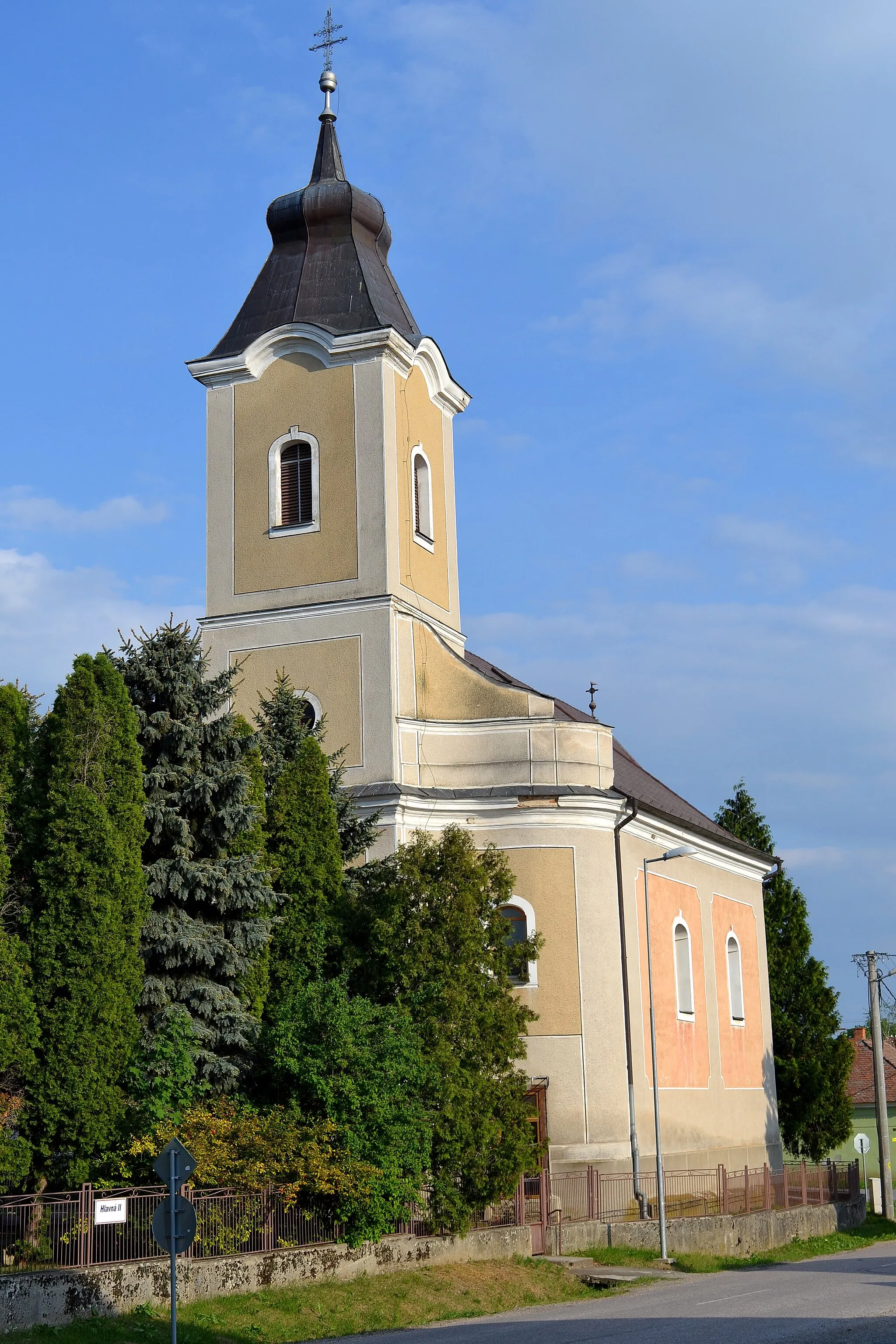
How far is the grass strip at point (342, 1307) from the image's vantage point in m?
16.1

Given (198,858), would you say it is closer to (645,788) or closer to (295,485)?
(295,485)

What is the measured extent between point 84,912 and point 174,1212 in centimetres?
634

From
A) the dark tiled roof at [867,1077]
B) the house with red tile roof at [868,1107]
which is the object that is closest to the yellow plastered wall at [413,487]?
the dark tiled roof at [867,1077]

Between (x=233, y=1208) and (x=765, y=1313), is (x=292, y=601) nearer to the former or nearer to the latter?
(x=233, y=1208)

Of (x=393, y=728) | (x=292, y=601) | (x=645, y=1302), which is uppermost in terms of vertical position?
(x=292, y=601)

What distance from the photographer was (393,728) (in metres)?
28.3

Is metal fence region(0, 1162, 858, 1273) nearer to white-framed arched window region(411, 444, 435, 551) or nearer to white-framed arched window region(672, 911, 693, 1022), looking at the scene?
white-framed arched window region(672, 911, 693, 1022)

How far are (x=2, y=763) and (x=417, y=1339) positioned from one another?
9139 mm

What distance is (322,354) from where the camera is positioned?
100.0 ft

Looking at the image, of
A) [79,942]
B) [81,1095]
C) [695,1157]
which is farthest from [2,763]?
[695,1157]

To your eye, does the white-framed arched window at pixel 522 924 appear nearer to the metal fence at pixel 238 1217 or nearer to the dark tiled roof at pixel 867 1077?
the metal fence at pixel 238 1217

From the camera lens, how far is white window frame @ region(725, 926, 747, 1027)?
35812 mm

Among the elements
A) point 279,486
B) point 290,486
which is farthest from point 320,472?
point 279,486

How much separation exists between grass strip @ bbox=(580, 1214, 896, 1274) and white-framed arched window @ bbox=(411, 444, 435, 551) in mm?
13775
